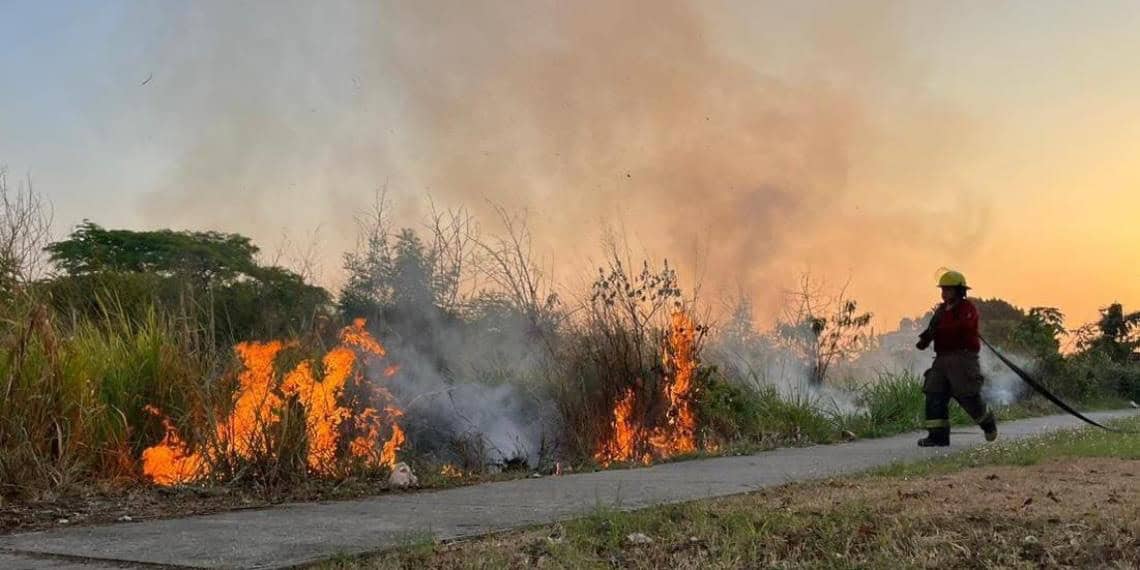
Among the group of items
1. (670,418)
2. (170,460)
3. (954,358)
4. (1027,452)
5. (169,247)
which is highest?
(169,247)

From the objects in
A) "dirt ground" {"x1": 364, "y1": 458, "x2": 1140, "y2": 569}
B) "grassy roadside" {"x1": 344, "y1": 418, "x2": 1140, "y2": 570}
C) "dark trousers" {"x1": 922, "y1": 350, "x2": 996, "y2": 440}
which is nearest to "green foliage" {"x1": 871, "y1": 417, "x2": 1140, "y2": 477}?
"dark trousers" {"x1": 922, "y1": 350, "x2": 996, "y2": 440}

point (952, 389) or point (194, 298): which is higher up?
point (194, 298)

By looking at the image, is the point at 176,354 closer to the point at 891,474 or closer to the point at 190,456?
the point at 190,456

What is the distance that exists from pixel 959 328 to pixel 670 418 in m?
2.90

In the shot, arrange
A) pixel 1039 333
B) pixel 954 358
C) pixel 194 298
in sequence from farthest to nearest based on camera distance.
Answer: pixel 1039 333 < pixel 954 358 < pixel 194 298

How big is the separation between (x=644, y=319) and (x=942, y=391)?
2941 mm

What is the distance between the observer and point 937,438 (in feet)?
31.0

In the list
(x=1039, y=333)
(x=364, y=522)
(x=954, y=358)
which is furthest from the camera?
(x=1039, y=333)

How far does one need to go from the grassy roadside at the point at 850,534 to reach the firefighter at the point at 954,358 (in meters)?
3.97

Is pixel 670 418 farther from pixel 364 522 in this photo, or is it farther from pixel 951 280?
pixel 364 522

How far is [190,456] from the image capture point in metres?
6.39

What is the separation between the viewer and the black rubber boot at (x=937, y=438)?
943cm

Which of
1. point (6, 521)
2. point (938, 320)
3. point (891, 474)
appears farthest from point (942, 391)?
point (6, 521)

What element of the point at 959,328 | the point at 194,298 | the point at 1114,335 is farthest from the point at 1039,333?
the point at 194,298
